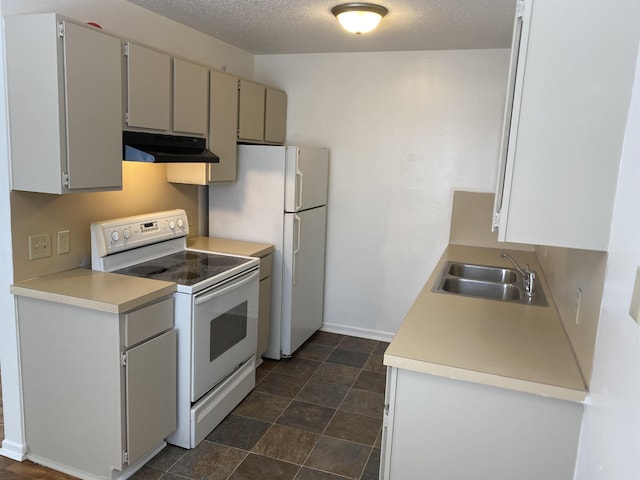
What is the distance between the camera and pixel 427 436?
1.67 meters

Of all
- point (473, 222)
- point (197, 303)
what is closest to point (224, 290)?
point (197, 303)

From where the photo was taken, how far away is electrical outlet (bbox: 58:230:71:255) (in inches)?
96.3

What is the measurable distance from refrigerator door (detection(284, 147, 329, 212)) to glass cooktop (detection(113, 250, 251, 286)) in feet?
2.12

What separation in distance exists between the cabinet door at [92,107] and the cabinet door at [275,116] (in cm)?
160

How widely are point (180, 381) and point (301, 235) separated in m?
1.47

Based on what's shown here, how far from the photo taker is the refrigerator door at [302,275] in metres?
3.55

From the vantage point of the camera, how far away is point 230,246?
11.2ft

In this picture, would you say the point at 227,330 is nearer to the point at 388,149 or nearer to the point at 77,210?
the point at 77,210

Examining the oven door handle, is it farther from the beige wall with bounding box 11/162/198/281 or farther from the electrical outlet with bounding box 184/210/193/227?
the electrical outlet with bounding box 184/210/193/227

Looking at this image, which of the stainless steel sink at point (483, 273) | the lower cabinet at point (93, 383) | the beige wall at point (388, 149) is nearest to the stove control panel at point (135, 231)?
the lower cabinet at point (93, 383)

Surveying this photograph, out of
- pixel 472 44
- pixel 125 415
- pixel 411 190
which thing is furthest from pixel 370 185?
pixel 125 415

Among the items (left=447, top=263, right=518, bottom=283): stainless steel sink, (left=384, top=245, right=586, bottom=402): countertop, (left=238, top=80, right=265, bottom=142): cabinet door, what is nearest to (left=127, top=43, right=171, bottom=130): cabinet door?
(left=238, top=80, right=265, bottom=142): cabinet door

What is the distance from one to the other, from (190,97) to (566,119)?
208 centimetres

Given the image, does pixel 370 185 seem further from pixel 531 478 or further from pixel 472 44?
pixel 531 478
